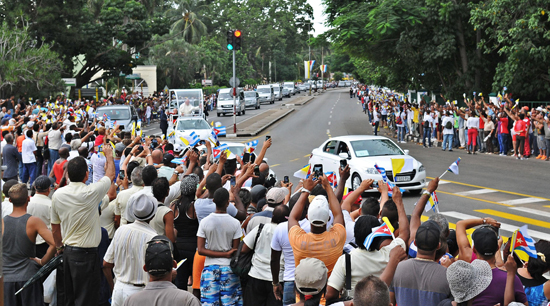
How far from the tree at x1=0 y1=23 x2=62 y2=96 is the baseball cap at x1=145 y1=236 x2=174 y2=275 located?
2670 centimetres

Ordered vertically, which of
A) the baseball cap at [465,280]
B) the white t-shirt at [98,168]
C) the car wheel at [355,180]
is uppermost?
the baseball cap at [465,280]

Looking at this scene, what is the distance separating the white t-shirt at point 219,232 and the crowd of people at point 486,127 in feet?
57.7

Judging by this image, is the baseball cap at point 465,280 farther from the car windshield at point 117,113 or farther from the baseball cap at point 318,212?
the car windshield at point 117,113

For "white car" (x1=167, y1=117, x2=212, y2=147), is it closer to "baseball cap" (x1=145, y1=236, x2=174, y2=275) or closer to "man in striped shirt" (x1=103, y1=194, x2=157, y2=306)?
"man in striped shirt" (x1=103, y1=194, x2=157, y2=306)

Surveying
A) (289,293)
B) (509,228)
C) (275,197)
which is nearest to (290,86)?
(509,228)

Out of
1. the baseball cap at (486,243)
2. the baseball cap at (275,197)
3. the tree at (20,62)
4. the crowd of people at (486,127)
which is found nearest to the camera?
the baseball cap at (486,243)

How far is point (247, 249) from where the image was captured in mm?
5945

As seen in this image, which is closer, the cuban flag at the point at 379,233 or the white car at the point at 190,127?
the cuban flag at the point at 379,233

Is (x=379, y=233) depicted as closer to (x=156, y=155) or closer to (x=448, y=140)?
(x=156, y=155)

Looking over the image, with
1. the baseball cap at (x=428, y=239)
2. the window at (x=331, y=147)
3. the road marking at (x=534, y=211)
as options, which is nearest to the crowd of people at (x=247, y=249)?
the baseball cap at (x=428, y=239)

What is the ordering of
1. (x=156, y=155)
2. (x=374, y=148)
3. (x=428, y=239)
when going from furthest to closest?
(x=374, y=148), (x=156, y=155), (x=428, y=239)

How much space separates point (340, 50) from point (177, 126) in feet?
42.3

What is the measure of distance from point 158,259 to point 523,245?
2850 millimetres

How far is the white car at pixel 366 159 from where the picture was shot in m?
15.4
